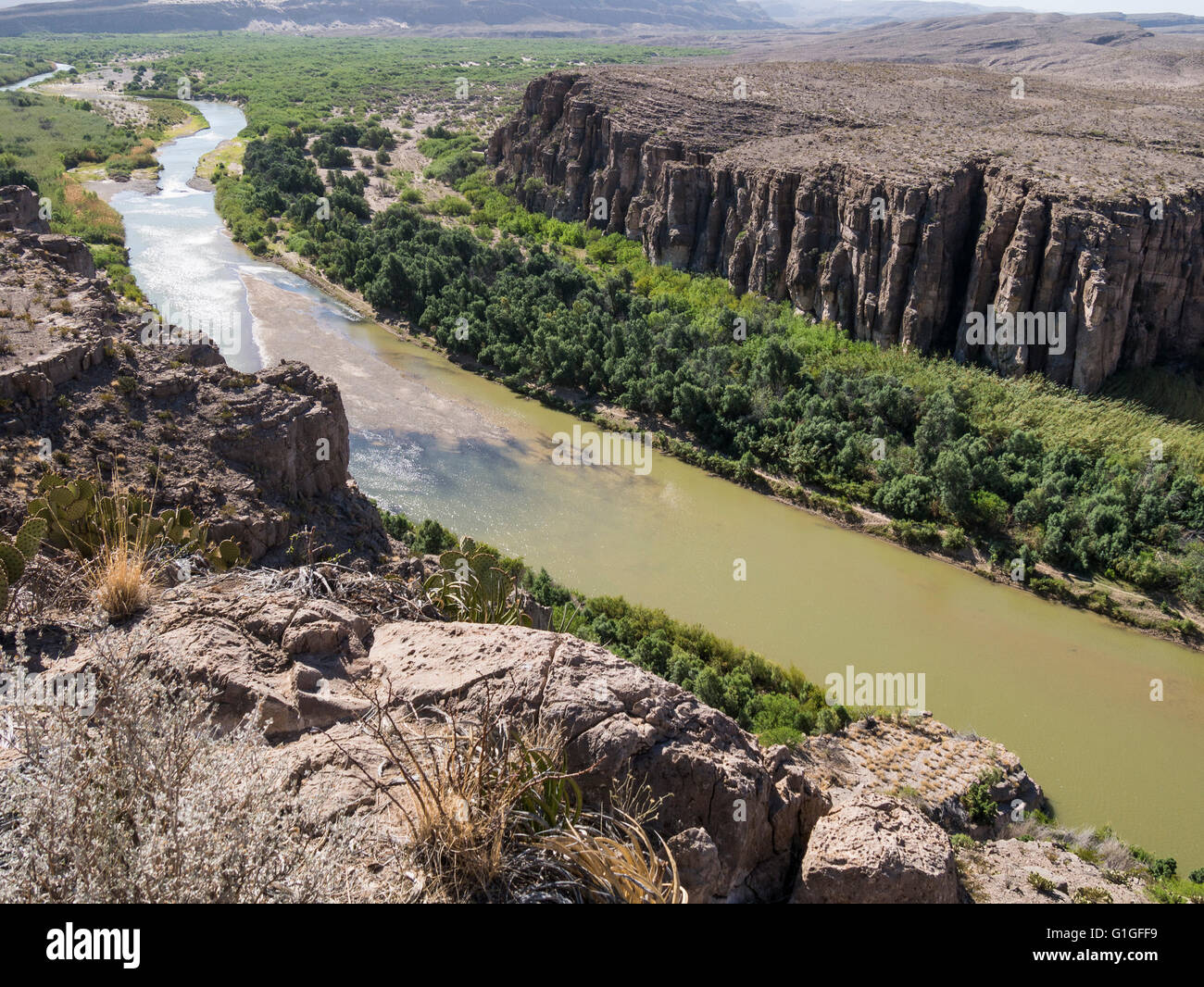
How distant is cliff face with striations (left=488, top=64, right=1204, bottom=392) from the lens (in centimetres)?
3000

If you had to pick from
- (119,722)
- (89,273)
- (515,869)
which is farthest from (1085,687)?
(89,273)

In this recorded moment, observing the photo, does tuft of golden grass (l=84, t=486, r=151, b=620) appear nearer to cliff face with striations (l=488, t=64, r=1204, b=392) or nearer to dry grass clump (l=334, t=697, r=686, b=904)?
dry grass clump (l=334, t=697, r=686, b=904)

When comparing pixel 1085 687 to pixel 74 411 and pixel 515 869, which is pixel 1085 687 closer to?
pixel 515 869

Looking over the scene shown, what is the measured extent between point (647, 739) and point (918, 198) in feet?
103

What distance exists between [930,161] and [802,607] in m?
21.5

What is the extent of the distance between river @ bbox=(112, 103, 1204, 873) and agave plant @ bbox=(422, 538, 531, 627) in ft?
38.7

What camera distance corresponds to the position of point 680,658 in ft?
61.3

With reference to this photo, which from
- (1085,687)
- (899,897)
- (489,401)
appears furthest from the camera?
(489,401)

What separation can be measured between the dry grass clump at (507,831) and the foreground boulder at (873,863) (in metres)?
1.64

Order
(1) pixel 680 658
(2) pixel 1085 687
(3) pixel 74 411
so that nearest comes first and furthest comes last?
(3) pixel 74 411 < (1) pixel 680 658 < (2) pixel 1085 687

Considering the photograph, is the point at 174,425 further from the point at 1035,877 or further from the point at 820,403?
the point at 820,403

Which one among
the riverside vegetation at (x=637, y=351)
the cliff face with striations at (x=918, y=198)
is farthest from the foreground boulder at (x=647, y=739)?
the cliff face with striations at (x=918, y=198)

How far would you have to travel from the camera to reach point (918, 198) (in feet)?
109

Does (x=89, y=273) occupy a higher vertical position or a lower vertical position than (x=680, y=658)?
higher
